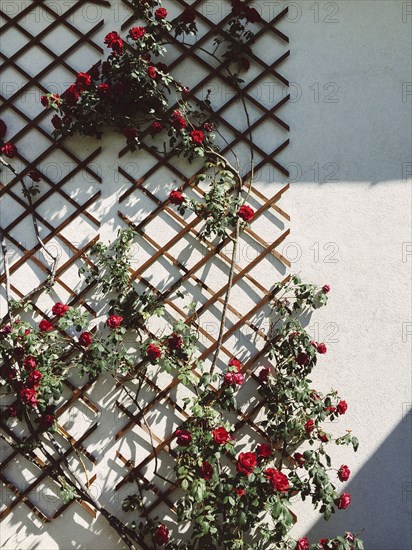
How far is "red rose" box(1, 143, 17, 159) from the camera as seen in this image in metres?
2.94

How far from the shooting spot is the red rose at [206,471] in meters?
2.51

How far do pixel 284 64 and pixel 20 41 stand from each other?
54.3 inches

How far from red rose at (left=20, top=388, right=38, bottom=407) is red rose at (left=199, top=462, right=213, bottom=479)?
80 centimetres

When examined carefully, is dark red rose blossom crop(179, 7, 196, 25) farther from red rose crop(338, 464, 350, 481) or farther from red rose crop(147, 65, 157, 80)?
red rose crop(338, 464, 350, 481)

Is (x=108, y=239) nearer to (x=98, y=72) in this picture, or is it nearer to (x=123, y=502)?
(x=98, y=72)

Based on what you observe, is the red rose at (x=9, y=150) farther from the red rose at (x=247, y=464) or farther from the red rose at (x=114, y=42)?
the red rose at (x=247, y=464)

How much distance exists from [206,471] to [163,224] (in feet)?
3.89

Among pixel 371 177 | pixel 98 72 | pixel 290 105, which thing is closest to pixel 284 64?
pixel 290 105

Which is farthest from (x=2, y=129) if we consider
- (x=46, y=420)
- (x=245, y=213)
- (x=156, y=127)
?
(x=46, y=420)

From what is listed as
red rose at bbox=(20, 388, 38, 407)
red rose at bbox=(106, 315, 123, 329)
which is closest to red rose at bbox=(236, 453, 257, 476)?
red rose at bbox=(106, 315, 123, 329)

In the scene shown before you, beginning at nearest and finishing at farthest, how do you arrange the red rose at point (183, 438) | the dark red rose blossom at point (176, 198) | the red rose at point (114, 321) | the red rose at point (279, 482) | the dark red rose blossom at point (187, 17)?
the red rose at point (279, 482), the red rose at point (183, 438), the red rose at point (114, 321), the dark red rose blossom at point (176, 198), the dark red rose blossom at point (187, 17)

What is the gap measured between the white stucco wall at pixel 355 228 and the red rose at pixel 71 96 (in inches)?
8.6

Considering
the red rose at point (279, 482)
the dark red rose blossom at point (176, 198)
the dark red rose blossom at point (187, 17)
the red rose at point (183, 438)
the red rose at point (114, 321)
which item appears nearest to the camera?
the red rose at point (279, 482)

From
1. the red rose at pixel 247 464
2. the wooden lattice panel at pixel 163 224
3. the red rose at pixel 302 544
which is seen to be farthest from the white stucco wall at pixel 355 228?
the red rose at pixel 247 464
